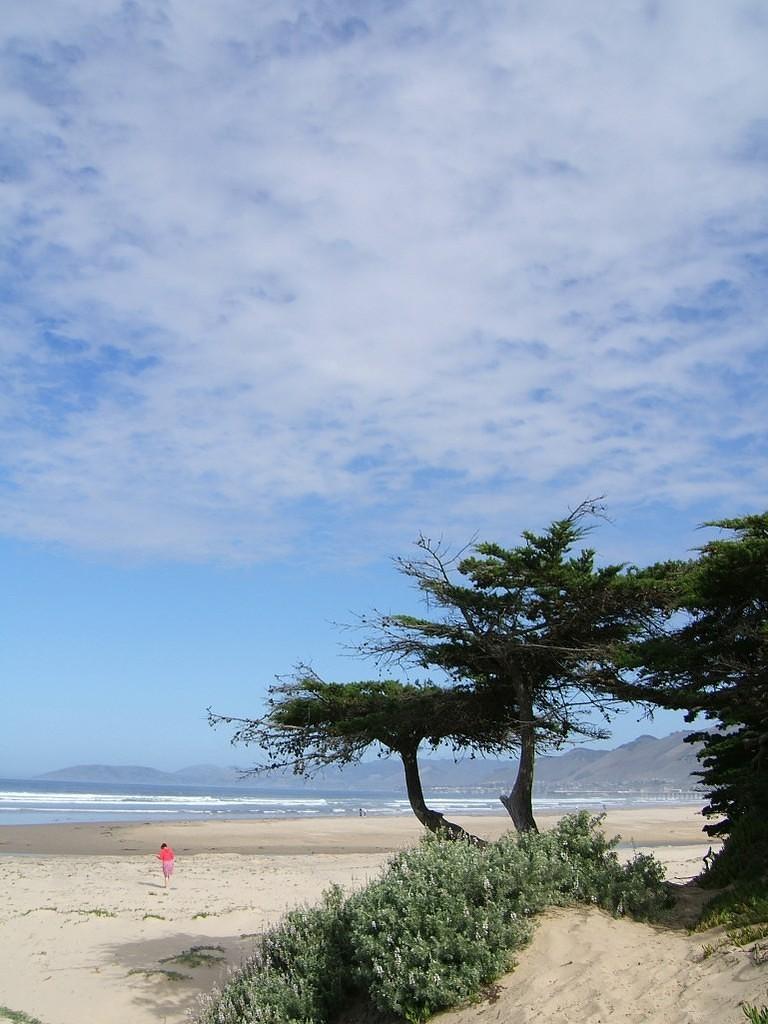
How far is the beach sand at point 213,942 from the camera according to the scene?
643cm

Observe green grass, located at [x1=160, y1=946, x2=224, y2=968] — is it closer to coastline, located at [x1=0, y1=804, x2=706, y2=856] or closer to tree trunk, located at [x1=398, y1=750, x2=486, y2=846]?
tree trunk, located at [x1=398, y1=750, x2=486, y2=846]

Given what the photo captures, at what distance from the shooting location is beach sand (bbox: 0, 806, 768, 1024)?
6.43 metres

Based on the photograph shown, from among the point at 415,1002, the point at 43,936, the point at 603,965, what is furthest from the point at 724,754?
the point at 43,936

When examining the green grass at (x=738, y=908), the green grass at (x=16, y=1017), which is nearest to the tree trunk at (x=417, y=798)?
the green grass at (x=738, y=908)

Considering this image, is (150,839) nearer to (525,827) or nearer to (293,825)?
(293,825)

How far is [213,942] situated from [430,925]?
27.2 feet

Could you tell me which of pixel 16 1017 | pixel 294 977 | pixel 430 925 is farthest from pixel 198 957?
pixel 430 925

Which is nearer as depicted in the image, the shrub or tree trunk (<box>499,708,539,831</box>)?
the shrub

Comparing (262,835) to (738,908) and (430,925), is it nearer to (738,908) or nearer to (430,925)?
(430,925)

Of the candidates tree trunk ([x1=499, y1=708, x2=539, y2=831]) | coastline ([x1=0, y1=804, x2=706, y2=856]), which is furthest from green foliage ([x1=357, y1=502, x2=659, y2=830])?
coastline ([x1=0, y1=804, x2=706, y2=856])

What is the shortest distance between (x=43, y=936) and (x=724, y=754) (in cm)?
1157

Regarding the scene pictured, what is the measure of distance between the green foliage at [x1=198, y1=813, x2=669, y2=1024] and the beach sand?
0.26m

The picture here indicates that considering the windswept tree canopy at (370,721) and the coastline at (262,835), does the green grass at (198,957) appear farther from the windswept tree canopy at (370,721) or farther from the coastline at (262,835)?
the coastline at (262,835)

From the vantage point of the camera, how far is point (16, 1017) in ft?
33.7
